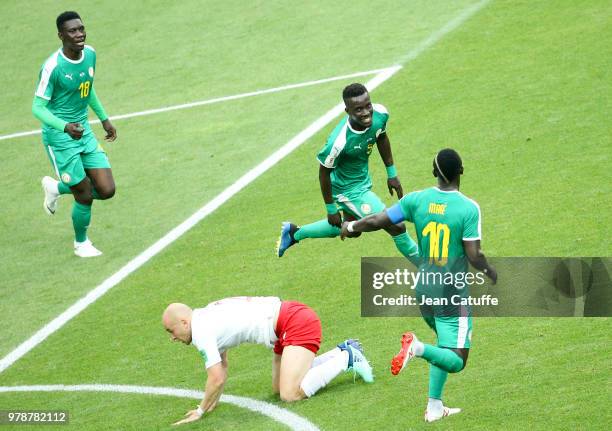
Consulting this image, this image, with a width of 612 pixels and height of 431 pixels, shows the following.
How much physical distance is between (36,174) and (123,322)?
6.39m

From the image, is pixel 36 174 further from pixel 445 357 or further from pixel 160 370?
pixel 445 357

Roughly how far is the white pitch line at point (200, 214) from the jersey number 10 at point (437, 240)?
570 cm

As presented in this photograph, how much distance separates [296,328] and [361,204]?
263cm

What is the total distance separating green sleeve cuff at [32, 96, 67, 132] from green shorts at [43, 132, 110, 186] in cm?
43

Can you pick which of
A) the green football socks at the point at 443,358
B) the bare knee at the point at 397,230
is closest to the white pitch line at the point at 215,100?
the bare knee at the point at 397,230

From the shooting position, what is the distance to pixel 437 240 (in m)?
9.70

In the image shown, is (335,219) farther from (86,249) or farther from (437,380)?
(86,249)

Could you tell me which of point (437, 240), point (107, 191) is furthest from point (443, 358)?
point (107, 191)

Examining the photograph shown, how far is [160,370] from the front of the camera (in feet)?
40.7

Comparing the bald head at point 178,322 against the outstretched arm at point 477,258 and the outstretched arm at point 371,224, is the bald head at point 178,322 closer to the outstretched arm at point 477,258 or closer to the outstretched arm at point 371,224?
the outstretched arm at point 371,224

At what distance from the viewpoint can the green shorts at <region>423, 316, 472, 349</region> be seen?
9.77 meters

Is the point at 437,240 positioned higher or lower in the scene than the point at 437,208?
lower

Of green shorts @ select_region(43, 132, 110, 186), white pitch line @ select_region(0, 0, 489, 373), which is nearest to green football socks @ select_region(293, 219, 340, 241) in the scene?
white pitch line @ select_region(0, 0, 489, 373)

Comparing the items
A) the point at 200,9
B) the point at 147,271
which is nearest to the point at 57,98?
the point at 147,271
